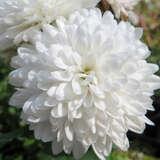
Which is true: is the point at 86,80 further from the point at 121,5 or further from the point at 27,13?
the point at 121,5

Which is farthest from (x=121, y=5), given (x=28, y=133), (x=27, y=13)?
(x=28, y=133)

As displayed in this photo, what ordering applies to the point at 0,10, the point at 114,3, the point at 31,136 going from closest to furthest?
the point at 0,10, the point at 114,3, the point at 31,136

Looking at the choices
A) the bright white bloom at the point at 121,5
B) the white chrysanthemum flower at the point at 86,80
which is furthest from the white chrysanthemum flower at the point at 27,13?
the bright white bloom at the point at 121,5

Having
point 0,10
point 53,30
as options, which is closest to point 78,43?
point 53,30

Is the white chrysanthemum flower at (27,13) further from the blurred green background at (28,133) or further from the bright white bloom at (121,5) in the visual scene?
the bright white bloom at (121,5)

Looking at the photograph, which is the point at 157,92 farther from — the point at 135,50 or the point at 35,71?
the point at 35,71

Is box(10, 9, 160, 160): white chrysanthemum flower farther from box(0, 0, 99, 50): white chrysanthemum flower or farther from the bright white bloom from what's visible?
the bright white bloom
